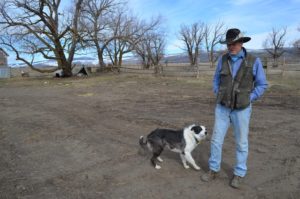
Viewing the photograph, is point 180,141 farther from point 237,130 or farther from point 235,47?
point 235,47

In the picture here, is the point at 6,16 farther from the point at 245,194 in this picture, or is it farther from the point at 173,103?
the point at 245,194

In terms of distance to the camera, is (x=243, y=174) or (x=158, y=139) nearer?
(x=243, y=174)

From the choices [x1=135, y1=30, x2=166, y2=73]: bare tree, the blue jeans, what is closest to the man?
the blue jeans

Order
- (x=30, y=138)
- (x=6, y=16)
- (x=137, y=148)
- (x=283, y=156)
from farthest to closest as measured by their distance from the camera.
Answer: (x=6, y=16)
(x=30, y=138)
(x=137, y=148)
(x=283, y=156)

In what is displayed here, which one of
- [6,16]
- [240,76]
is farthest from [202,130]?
[6,16]

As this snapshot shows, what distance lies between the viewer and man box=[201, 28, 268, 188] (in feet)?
12.2

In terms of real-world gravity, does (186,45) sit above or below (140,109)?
above

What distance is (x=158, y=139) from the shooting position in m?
4.73

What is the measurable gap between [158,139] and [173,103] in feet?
20.7

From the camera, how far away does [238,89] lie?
3.76 metres

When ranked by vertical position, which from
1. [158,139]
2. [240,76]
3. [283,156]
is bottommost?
[283,156]

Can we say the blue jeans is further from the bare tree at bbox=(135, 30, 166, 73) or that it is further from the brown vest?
the bare tree at bbox=(135, 30, 166, 73)

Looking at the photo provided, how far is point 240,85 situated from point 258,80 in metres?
0.23

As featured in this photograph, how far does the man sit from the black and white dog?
1.50 ft
